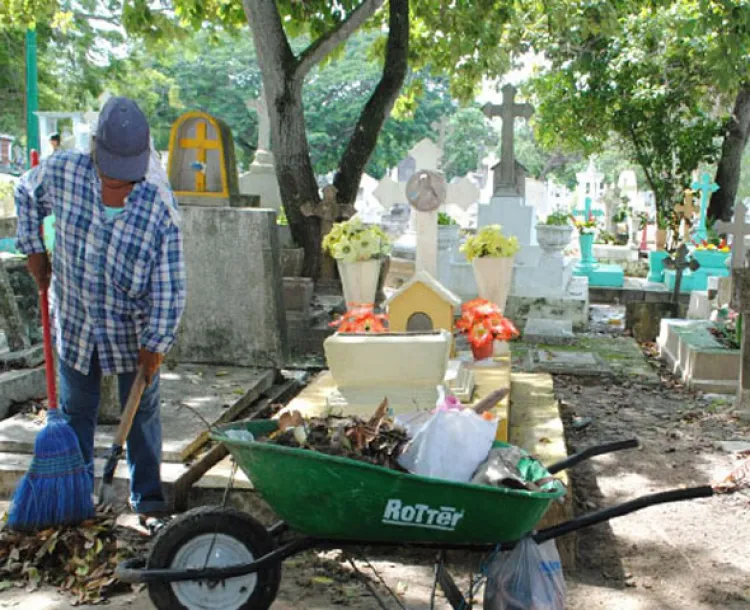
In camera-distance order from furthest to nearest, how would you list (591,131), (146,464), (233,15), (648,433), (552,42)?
(591,131)
(552,42)
(233,15)
(648,433)
(146,464)

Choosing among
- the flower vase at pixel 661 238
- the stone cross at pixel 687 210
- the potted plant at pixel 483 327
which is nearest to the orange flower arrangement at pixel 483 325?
the potted plant at pixel 483 327

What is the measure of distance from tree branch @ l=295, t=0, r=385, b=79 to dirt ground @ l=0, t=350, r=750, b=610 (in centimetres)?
512

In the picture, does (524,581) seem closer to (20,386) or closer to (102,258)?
(102,258)

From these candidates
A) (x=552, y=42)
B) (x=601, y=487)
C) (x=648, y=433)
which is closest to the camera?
(x=601, y=487)

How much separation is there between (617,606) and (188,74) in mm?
42202

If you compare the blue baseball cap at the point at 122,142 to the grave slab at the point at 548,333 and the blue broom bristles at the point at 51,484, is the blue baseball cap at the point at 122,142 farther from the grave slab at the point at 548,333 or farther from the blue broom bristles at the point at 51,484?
the grave slab at the point at 548,333

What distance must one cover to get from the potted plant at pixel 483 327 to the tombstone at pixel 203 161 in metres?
2.07

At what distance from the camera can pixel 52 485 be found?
3609 millimetres

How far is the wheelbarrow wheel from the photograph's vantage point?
3111 mm

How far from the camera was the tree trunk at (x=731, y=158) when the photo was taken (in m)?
16.6

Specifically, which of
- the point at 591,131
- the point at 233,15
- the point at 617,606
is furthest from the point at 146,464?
the point at 591,131

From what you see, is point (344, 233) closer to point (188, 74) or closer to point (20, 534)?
point (20, 534)

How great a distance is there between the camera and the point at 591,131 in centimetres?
1966

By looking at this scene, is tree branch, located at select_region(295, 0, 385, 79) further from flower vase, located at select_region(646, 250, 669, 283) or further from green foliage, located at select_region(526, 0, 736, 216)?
flower vase, located at select_region(646, 250, 669, 283)
